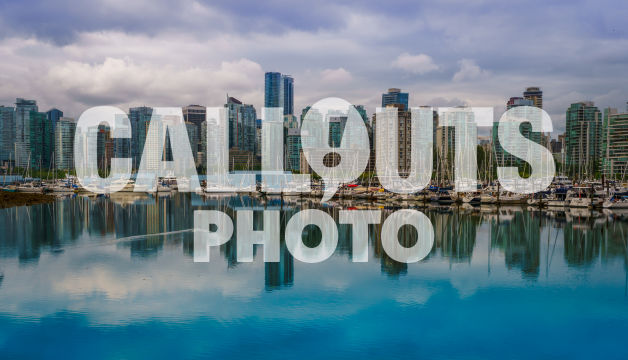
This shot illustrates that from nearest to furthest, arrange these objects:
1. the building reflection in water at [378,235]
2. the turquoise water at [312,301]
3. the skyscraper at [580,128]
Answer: the turquoise water at [312,301] → the building reflection in water at [378,235] → the skyscraper at [580,128]

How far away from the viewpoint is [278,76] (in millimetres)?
196750

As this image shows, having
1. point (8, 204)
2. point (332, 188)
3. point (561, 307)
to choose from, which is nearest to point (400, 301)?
point (561, 307)

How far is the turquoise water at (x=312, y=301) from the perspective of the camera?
42.2 feet

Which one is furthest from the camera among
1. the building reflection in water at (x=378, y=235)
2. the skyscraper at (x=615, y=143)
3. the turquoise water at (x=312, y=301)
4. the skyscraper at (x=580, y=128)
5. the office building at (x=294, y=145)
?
the office building at (x=294, y=145)

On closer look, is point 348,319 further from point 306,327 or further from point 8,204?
point 8,204

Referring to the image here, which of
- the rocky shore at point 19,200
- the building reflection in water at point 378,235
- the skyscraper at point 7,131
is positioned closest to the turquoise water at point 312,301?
the building reflection in water at point 378,235

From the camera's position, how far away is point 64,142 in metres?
115

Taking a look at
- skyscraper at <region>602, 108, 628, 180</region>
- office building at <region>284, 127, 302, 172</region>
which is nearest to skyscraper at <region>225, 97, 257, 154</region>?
office building at <region>284, 127, 302, 172</region>

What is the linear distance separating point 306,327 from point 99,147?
12006 cm

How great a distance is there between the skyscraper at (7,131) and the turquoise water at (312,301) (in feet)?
324

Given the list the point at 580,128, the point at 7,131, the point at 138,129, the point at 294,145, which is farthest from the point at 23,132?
the point at 580,128

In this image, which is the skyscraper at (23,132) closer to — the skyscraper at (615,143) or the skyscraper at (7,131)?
the skyscraper at (7,131)

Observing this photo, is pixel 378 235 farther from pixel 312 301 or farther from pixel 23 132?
pixel 23 132

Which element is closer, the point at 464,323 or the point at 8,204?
the point at 464,323
